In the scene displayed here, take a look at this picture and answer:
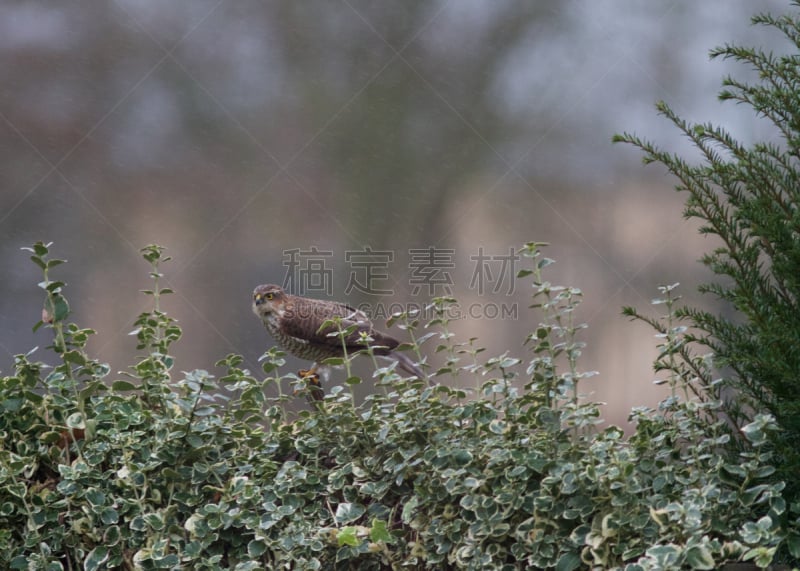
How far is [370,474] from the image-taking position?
46.4 inches

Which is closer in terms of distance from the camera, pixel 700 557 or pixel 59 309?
pixel 700 557

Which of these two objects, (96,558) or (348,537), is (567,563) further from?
(96,558)

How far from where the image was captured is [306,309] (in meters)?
2.23

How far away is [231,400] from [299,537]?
300 mm

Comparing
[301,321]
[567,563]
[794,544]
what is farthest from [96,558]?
[301,321]

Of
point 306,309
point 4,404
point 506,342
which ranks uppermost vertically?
point 506,342

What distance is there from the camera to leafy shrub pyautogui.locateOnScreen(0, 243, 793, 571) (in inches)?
40.3

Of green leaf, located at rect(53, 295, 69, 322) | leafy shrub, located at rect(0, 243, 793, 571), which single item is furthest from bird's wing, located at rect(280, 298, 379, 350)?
green leaf, located at rect(53, 295, 69, 322)

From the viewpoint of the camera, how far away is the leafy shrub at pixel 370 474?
1.02 meters

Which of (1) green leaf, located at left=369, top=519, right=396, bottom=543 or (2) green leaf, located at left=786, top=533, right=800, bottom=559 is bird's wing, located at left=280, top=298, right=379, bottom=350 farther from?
(2) green leaf, located at left=786, top=533, right=800, bottom=559

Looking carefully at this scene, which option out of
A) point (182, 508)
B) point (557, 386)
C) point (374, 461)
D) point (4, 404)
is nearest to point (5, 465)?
point (4, 404)

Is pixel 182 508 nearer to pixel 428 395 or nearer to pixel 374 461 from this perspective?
pixel 374 461

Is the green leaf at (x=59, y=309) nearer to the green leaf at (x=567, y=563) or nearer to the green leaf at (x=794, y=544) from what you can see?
the green leaf at (x=567, y=563)

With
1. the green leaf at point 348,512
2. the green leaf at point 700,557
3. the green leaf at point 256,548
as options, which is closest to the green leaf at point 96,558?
the green leaf at point 256,548
